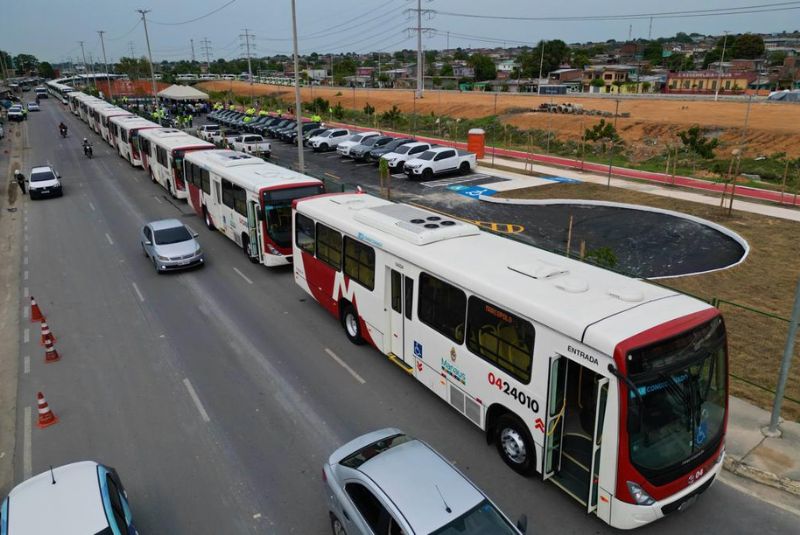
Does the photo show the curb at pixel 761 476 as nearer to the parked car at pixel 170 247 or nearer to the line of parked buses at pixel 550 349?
the line of parked buses at pixel 550 349

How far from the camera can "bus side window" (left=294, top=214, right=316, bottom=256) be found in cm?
1386

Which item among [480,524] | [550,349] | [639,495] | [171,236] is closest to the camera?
[480,524]

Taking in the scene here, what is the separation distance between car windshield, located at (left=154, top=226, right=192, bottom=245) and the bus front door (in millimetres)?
2167

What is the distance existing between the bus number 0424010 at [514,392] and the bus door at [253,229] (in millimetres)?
10840

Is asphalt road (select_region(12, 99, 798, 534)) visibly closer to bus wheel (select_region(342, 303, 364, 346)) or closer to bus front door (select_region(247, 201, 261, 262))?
→ bus wheel (select_region(342, 303, 364, 346))

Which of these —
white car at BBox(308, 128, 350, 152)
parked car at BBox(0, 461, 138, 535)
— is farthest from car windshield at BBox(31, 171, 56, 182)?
parked car at BBox(0, 461, 138, 535)

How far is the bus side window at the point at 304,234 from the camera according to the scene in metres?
13.9

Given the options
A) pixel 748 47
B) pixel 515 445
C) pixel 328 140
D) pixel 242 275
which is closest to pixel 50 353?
pixel 242 275

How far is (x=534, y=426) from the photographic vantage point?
297 inches

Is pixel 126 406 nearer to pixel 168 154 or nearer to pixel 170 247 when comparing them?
pixel 170 247

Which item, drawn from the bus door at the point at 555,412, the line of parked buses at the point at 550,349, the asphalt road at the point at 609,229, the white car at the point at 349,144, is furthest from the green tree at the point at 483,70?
the bus door at the point at 555,412

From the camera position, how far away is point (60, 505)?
621 centimetres

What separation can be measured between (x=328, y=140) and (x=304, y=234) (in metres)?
32.3

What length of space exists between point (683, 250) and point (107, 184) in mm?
31138
